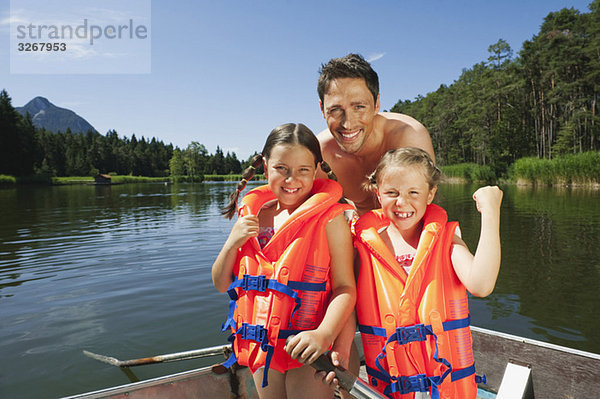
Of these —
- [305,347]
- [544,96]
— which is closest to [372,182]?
[305,347]

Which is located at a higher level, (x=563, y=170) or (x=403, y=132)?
(x=563, y=170)

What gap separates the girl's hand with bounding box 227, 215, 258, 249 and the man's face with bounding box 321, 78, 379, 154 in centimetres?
102

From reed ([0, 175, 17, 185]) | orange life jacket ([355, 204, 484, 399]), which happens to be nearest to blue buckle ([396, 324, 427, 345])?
orange life jacket ([355, 204, 484, 399])

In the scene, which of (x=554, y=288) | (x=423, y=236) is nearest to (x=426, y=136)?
(x=423, y=236)

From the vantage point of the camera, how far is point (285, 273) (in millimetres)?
2041

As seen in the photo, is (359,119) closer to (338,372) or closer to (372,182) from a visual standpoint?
(372,182)

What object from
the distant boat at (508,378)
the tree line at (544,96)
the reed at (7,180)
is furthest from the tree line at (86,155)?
the distant boat at (508,378)

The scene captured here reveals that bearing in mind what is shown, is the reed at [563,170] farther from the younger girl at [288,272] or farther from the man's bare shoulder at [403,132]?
the younger girl at [288,272]

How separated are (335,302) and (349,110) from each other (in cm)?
133

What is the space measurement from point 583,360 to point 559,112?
4737 centimetres

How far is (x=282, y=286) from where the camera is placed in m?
1.99

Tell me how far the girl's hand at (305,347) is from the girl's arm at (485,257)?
82 centimetres

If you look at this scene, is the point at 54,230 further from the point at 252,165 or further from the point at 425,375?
the point at 425,375

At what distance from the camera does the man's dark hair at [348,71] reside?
2.59 meters
